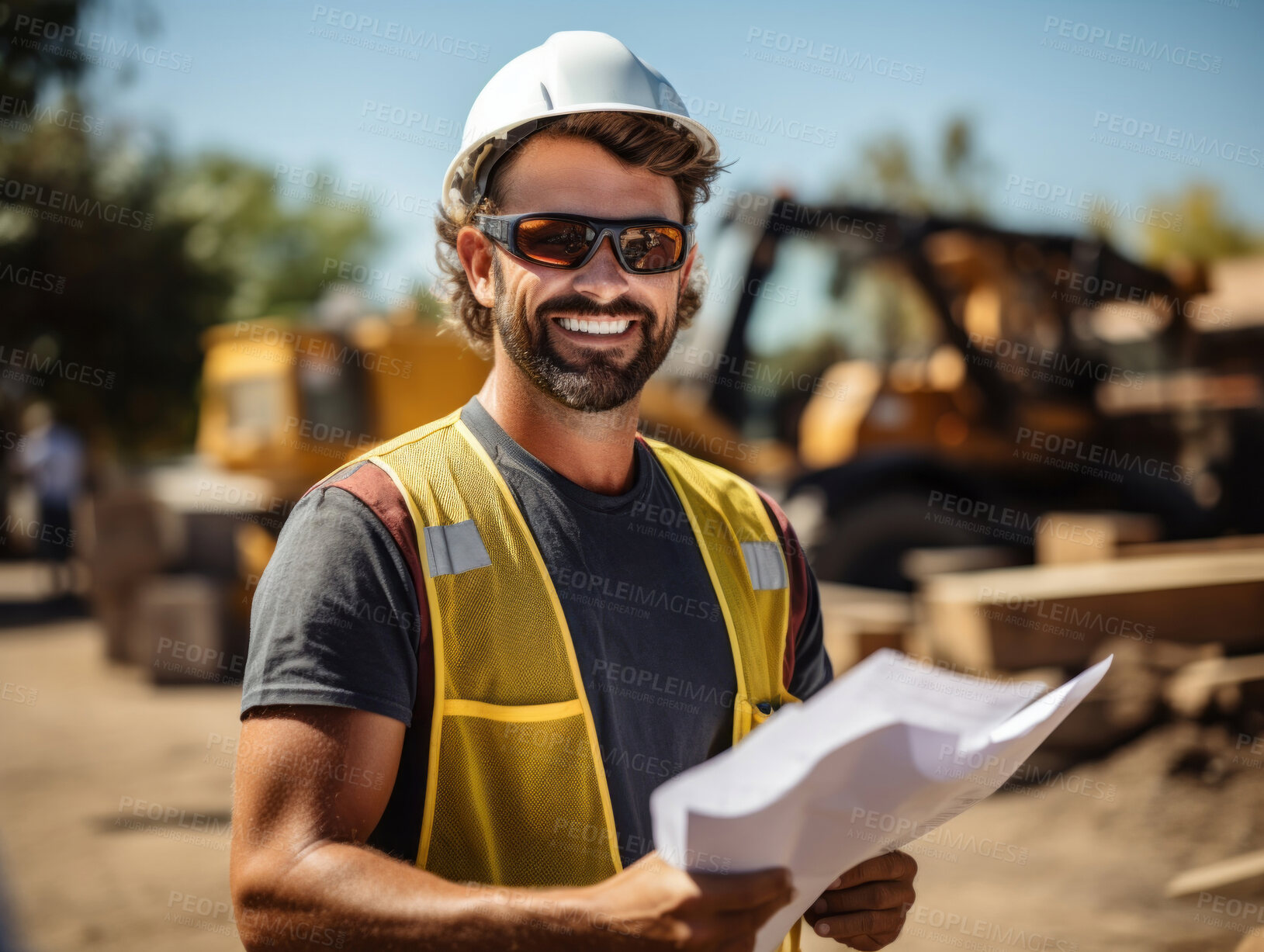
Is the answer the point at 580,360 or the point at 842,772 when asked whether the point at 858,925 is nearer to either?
the point at 842,772

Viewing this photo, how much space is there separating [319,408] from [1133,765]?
25.3 ft

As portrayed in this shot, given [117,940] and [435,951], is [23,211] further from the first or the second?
[435,951]

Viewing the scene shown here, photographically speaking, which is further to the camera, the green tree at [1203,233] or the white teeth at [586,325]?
the green tree at [1203,233]

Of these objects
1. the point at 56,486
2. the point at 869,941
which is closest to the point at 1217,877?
the point at 869,941

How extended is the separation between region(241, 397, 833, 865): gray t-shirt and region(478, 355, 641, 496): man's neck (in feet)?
0.12

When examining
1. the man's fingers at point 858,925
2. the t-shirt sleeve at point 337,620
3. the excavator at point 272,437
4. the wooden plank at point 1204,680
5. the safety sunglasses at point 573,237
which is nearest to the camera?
the t-shirt sleeve at point 337,620

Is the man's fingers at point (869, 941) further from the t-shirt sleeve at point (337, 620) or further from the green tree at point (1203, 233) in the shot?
the green tree at point (1203, 233)

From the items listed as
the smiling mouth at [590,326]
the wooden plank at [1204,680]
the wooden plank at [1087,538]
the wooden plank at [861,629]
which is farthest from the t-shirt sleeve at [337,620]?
the wooden plank at [1087,538]

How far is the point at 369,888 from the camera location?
4.01 feet

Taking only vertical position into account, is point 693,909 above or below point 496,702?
below

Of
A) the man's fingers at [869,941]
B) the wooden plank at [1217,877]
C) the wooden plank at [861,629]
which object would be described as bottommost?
the wooden plank at [1217,877]

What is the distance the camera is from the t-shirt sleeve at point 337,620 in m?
1.29

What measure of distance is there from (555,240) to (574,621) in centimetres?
63

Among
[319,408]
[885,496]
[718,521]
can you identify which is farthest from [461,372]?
[718,521]
